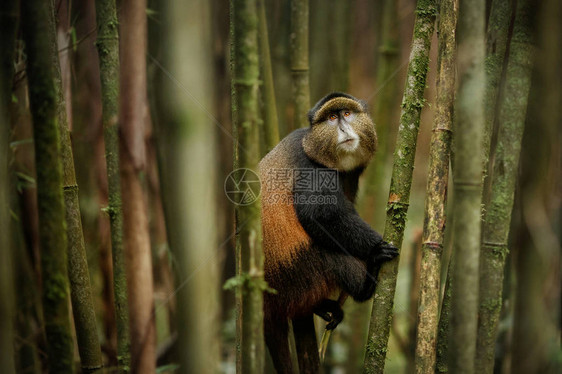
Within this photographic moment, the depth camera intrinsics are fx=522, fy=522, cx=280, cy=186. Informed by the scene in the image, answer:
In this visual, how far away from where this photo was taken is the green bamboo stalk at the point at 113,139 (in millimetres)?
2590

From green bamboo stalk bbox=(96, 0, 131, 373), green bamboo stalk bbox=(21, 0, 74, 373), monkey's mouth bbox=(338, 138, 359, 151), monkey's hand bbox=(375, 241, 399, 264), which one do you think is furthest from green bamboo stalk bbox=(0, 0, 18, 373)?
monkey's mouth bbox=(338, 138, 359, 151)

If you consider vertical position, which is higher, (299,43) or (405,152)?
(299,43)

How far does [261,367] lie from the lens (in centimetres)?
183

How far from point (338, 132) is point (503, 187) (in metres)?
1.26

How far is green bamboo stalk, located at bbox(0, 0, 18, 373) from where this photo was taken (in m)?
1.90

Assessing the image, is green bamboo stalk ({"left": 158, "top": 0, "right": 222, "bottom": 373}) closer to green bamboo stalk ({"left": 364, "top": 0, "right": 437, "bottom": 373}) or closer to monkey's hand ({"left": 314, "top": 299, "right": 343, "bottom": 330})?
green bamboo stalk ({"left": 364, "top": 0, "right": 437, "bottom": 373})

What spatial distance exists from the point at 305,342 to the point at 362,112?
63.5 inches

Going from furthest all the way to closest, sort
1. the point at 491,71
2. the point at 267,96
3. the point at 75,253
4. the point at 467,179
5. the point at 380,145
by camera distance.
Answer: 1. the point at 380,145
2. the point at 267,96
3. the point at 491,71
4. the point at 75,253
5. the point at 467,179

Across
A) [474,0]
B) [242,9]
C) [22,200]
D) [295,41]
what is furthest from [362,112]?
[22,200]

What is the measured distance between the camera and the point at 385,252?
2.80 meters

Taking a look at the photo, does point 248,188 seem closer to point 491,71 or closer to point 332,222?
point 491,71

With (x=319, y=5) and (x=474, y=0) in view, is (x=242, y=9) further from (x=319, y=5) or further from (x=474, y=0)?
(x=319, y=5)

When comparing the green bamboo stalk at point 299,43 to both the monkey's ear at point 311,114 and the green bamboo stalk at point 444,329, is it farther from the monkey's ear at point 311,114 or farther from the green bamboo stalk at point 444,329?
the green bamboo stalk at point 444,329

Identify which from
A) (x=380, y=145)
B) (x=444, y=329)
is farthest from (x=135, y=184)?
(x=380, y=145)
